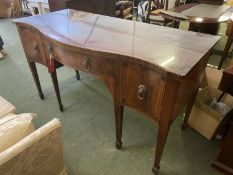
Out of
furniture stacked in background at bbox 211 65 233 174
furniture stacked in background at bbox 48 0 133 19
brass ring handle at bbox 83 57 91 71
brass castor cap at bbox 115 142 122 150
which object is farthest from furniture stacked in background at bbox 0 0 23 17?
furniture stacked in background at bbox 211 65 233 174

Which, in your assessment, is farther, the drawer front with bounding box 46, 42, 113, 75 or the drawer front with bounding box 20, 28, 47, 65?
the drawer front with bounding box 20, 28, 47, 65

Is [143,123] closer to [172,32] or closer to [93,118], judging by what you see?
[93,118]

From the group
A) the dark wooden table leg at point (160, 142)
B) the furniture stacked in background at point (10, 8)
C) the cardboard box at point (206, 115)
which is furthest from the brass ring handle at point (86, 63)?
the furniture stacked in background at point (10, 8)

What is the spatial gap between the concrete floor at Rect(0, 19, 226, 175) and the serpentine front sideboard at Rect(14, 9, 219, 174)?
0.46 feet

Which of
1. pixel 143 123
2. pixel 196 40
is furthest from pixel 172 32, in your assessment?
pixel 143 123

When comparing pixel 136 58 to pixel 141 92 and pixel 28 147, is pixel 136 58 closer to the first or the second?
pixel 141 92

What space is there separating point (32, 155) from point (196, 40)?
1.04 metres

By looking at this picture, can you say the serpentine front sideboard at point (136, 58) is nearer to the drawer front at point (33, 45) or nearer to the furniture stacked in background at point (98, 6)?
the drawer front at point (33, 45)

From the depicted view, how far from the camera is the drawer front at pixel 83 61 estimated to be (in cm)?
108

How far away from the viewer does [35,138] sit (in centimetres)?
76

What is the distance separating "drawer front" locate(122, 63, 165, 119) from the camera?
0.93 m

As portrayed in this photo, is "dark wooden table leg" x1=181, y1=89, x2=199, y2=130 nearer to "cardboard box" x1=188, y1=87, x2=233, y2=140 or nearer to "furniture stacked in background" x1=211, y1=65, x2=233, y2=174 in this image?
"cardboard box" x1=188, y1=87, x2=233, y2=140

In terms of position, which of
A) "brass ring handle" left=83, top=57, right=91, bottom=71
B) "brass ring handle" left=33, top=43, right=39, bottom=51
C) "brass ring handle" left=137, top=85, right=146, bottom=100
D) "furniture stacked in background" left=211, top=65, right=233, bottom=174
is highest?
"brass ring handle" left=83, top=57, right=91, bottom=71

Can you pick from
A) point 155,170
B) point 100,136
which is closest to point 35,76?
point 100,136
